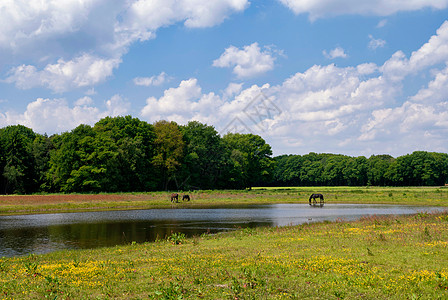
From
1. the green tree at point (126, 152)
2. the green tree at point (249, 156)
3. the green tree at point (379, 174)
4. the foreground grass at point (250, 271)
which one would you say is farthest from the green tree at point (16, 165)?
the green tree at point (379, 174)

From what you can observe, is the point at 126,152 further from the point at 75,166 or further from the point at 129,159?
the point at 75,166

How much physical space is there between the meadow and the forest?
2907 inches

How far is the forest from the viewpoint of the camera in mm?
91125

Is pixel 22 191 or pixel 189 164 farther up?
pixel 189 164

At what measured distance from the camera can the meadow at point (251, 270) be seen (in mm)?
12062

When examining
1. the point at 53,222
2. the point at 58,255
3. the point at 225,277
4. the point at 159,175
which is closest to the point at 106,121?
the point at 159,175

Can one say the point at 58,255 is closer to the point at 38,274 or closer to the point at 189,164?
the point at 38,274

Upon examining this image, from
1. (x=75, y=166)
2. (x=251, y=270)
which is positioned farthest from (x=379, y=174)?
(x=251, y=270)

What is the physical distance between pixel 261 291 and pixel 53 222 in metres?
35.0

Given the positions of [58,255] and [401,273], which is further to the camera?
[58,255]

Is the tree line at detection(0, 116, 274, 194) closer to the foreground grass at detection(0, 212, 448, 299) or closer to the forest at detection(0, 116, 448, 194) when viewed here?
the forest at detection(0, 116, 448, 194)

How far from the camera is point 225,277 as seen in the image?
13914 mm

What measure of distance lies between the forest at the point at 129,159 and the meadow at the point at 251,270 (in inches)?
2907

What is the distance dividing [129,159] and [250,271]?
89920 millimetres
